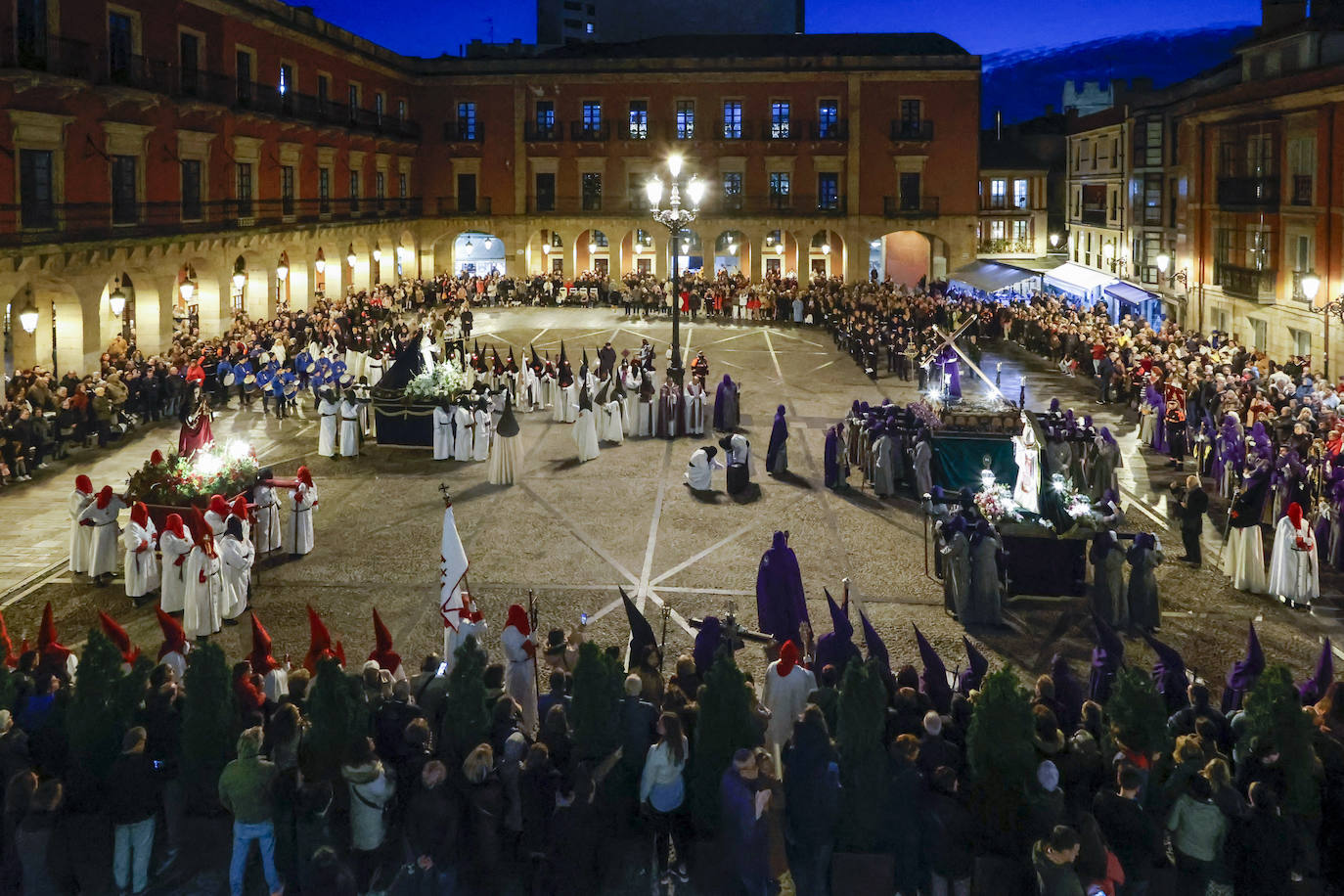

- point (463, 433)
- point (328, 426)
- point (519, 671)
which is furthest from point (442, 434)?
point (519, 671)

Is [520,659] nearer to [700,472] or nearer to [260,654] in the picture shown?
[260,654]

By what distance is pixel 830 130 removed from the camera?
51969mm

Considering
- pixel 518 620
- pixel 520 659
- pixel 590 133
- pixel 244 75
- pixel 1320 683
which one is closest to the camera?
pixel 1320 683

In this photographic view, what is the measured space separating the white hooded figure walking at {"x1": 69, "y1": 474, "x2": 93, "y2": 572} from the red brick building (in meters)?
19.1

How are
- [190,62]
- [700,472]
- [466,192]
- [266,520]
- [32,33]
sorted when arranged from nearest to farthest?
[266,520]
[700,472]
[32,33]
[190,62]
[466,192]

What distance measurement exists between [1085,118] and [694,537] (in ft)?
134

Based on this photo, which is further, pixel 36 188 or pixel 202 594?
pixel 36 188

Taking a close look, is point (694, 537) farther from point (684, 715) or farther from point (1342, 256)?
point (1342, 256)

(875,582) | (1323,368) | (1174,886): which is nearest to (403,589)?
(875,582)

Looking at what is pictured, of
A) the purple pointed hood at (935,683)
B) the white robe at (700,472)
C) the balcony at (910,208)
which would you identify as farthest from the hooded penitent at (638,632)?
the balcony at (910,208)

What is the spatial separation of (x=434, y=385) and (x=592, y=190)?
110 feet

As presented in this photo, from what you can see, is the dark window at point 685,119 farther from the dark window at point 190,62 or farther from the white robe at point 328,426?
the white robe at point 328,426

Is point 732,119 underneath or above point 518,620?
above

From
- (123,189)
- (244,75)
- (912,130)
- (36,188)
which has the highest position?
(912,130)
